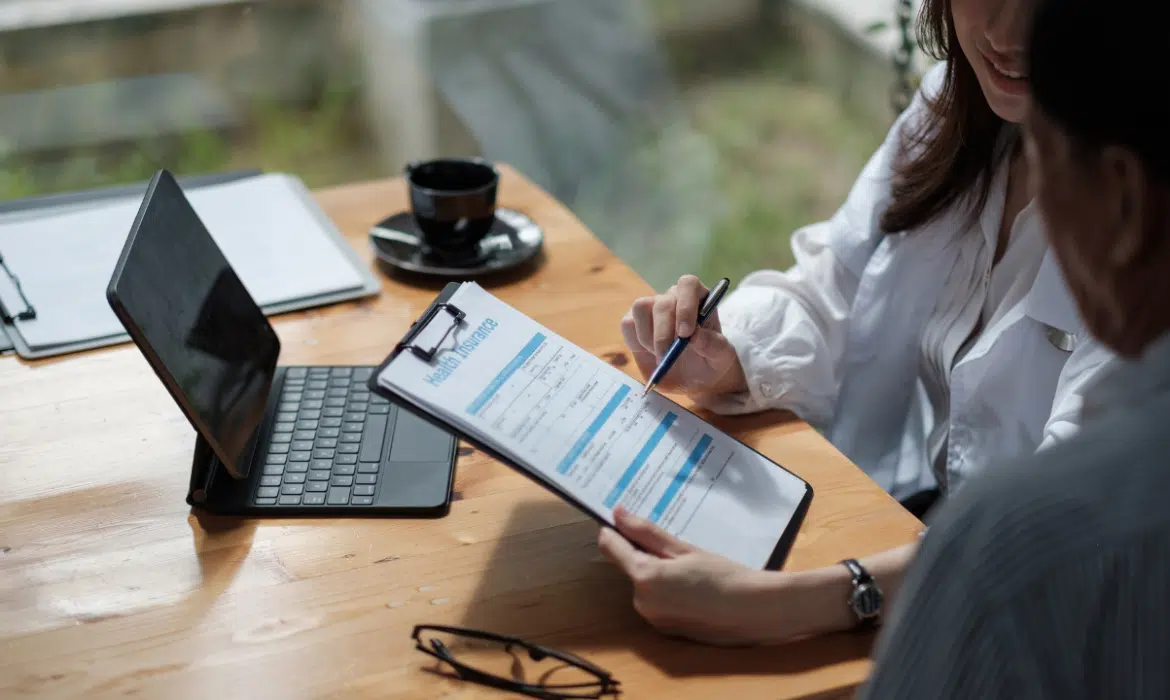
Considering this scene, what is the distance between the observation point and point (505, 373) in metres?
0.86

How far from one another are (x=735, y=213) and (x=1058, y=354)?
189 cm

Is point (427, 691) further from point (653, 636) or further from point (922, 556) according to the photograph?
point (922, 556)

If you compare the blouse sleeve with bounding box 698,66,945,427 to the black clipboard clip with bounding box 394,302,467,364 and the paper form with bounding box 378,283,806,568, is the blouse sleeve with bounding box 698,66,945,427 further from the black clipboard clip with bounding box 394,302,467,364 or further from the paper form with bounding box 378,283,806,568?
the black clipboard clip with bounding box 394,302,467,364

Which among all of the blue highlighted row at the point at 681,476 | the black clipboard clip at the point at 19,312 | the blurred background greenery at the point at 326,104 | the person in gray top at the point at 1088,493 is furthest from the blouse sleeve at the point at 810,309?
the blurred background greenery at the point at 326,104

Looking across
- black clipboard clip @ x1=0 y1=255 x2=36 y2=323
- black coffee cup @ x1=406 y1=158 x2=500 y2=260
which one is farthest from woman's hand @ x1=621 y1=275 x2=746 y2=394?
black clipboard clip @ x1=0 y1=255 x2=36 y2=323

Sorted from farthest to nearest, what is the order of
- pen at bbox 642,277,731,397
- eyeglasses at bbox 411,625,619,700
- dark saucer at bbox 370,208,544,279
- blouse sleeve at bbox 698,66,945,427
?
dark saucer at bbox 370,208,544,279, blouse sleeve at bbox 698,66,945,427, pen at bbox 642,277,731,397, eyeglasses at bbox 411,625,619,700

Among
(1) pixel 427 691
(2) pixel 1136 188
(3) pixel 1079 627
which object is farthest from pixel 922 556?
(1) pixel 427 691

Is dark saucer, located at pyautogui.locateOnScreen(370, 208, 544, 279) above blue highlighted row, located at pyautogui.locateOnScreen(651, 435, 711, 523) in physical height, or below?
below

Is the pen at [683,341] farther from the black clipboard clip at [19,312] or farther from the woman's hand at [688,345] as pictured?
the black clipboard clip at [19,312]

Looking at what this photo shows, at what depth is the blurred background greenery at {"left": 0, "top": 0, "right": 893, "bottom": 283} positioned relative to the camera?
2426 millimetres

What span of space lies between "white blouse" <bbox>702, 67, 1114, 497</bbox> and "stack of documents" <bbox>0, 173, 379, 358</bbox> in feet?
1.58

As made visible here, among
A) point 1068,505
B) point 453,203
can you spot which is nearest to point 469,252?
point 453,203

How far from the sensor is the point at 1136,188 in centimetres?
51

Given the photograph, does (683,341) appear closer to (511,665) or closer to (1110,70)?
(511,665)
